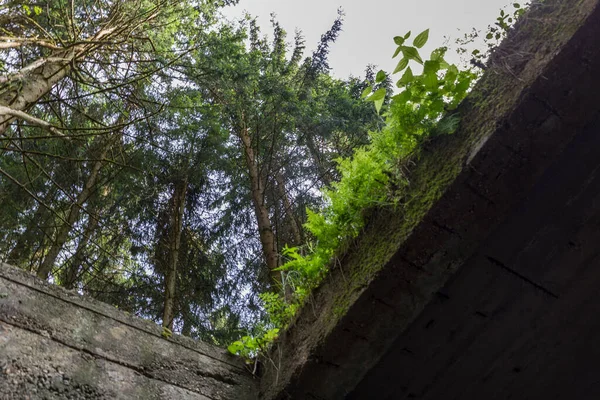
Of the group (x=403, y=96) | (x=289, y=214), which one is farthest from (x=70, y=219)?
(x=403, y=96)

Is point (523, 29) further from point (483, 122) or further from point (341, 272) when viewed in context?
point (341, 272)

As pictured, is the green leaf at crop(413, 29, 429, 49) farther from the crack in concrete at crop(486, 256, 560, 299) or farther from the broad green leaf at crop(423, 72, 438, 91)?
the crack in concrete at crop(486, 256, 560, 299)

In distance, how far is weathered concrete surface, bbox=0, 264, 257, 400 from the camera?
1669mm

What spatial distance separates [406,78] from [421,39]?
0.57 feet

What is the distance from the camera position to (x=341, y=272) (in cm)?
202

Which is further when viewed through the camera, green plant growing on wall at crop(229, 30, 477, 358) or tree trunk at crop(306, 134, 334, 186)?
tree trunk at crop(306, 134, 334, 186)

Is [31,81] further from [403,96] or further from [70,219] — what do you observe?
[70,219]

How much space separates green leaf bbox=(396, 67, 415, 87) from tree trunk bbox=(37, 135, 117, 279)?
535 cm

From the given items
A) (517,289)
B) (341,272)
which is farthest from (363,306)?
(517,289)

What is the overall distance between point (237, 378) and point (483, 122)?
1.83 meters

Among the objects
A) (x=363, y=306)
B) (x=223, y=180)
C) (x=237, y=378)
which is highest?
(x=223, y=180)

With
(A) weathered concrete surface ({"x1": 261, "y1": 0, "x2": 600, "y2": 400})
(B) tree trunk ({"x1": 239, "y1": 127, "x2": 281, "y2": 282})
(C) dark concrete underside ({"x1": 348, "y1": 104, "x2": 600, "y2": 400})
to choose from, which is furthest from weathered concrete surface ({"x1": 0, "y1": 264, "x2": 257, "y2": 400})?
(B) tree trunk ({"x1": 239, "y1": 127, "x2": 281, "y2": 282})

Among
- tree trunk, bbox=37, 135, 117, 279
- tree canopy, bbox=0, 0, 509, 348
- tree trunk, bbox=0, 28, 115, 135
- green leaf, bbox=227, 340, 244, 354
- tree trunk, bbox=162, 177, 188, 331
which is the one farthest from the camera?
tree trunk, bbox=162, 177, 188, 331

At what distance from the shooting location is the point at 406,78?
189cm
